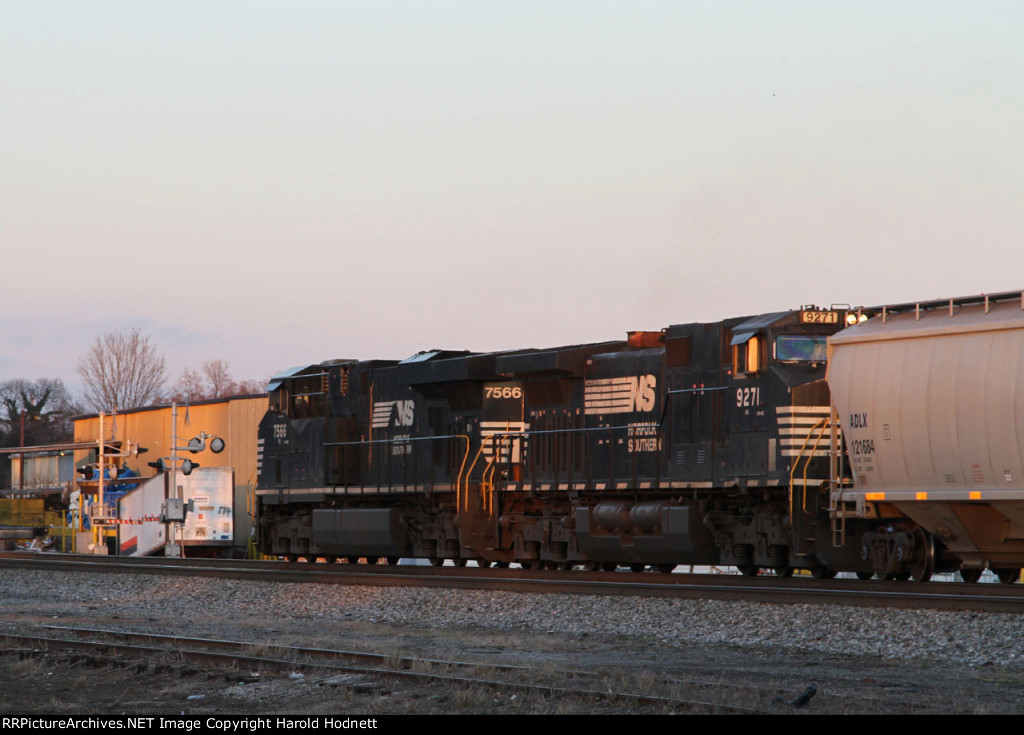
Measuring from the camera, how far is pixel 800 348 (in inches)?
699

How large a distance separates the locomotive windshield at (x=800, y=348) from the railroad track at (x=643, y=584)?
3193mm

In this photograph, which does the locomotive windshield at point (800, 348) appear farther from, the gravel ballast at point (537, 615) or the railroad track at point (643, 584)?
the gravel ballast at point (537, 615)

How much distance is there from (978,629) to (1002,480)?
3.15 meters

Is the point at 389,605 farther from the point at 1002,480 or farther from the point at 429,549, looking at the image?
the point at 1002,480

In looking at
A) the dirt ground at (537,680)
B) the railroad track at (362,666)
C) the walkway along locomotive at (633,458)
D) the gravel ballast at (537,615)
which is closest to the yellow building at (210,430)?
the walkway along locomotive at (633,458)

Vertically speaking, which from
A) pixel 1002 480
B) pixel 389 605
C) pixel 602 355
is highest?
pixel 602 355

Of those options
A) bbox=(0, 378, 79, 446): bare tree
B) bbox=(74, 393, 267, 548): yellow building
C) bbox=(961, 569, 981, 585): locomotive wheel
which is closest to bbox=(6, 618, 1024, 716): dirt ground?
bbox=(961, 569, 981, 585): locomotive wheel

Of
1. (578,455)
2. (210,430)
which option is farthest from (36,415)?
(578,455)

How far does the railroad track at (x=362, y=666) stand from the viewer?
8.83 metres

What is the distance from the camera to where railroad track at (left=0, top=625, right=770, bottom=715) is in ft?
29.0

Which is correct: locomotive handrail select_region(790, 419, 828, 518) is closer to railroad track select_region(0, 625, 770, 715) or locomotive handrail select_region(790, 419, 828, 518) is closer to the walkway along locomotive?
the walkway along locomotive

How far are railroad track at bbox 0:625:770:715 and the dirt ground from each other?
0.05 m
